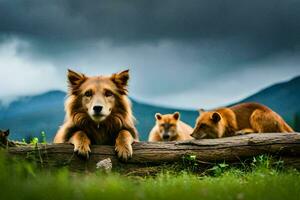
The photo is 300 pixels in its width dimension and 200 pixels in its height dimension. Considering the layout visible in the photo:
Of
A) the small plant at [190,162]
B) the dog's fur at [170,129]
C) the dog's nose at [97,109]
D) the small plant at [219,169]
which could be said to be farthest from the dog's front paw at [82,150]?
the dog's fur at [170,129]

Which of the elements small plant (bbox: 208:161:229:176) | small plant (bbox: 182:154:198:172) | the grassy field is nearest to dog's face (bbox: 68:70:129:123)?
small plant (bbox: 182:154:198:172)

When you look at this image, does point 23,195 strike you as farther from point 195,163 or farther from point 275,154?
point 275,154

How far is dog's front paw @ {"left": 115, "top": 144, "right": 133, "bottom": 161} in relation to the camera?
984 centimetres

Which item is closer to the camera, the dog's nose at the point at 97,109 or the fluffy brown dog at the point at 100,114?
the dog's nose at the point at 97,109

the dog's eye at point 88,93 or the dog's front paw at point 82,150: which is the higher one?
the dog's eye at point 88,93

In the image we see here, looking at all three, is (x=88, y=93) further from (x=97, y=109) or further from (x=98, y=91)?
(x=97, y=109)

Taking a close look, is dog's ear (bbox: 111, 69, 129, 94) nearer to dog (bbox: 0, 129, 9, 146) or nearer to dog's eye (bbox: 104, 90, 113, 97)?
dog's eye (bbox: 104, 90, 113, 97)

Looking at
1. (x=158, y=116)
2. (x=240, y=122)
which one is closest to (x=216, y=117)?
(x=240, y=122)

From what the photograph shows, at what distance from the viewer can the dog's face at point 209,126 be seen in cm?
1321

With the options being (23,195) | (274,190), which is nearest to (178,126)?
(274,190)

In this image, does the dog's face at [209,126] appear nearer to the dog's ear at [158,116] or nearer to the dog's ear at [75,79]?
the dog's ear at [75,79]

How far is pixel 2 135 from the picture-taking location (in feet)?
31.6

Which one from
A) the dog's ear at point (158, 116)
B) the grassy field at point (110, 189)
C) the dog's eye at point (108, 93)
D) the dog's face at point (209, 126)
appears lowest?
the grassy field at point (110, 189)

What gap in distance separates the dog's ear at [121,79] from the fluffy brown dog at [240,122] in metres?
3.20
